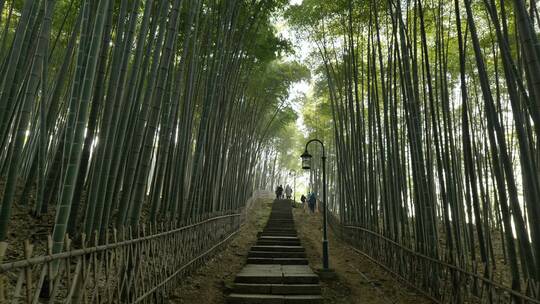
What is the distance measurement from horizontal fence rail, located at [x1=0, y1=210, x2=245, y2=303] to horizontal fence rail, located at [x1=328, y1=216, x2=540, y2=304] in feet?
9.93

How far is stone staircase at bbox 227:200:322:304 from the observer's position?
4395 mm

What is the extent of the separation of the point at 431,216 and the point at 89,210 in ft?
12.7

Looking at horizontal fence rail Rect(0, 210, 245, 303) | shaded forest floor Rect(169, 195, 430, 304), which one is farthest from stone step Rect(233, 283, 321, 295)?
horizontal fence rail Rect(0, 210, 245, 303)

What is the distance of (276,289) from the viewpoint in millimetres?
4738

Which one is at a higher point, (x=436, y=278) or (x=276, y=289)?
(x=436, y=278)

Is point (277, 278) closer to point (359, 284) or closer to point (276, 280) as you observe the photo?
point (276, 280)

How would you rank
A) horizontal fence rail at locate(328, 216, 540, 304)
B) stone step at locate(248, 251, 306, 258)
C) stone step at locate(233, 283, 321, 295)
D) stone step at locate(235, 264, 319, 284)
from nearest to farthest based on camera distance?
horizontal fence rail at locate(328, 216, 540, 304) < stone step at locate(233, 283, 321, 295) < stone step at locate(235, 264, 319, 284) < stone step at locate(248, 251, 306, 258)

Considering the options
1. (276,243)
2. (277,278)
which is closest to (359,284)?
(277,278)

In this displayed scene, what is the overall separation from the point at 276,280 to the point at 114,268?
2.76 m

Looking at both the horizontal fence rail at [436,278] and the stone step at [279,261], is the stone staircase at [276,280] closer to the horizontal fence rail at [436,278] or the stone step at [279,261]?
the stone step at [279,261]

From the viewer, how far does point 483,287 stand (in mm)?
3156

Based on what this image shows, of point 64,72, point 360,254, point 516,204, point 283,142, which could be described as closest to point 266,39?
point 64,72

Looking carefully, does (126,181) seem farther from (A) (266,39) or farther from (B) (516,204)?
(A) (266,39)

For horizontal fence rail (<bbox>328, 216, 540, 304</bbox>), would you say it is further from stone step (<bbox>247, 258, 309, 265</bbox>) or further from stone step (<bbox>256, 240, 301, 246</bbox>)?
stone step (<bbox>256, 240, 301, 246</bbox>)
